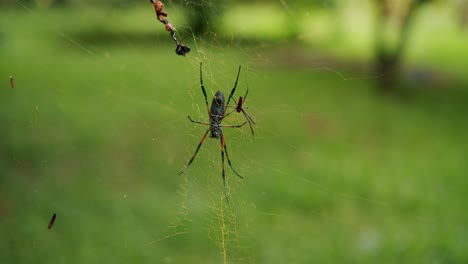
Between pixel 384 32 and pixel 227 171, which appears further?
pixel 384 32

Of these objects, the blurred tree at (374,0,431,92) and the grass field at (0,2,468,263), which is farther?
the blurred tree at (374,0,431,92)

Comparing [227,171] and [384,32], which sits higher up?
[384,32]

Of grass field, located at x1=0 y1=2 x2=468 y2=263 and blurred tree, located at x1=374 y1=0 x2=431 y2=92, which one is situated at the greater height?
blurred tree, located at x1=374 y1=0 x2=431 y2=92

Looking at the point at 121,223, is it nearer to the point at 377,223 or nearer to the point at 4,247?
the point at 4,247

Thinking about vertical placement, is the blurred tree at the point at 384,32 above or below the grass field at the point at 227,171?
above
